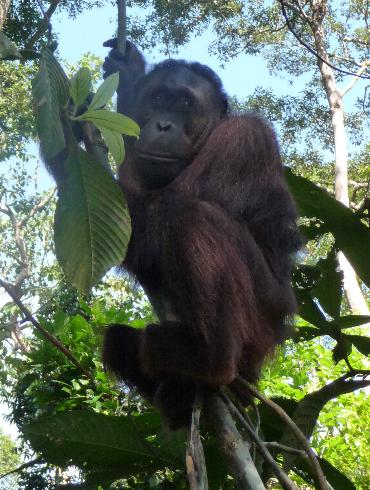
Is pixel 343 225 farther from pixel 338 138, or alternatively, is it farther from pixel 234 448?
pixel 338 138

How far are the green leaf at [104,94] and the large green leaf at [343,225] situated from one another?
5.04ft

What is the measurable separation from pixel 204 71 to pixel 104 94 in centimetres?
216

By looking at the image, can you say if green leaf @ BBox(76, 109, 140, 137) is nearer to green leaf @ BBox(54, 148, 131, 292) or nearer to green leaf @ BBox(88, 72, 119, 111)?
green leaf @ BBox(88, 72, 119, 111)

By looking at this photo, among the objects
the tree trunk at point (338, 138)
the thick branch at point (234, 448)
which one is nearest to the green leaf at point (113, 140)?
the thick branch at point (234, 448)

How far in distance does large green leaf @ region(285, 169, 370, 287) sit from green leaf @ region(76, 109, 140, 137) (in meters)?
1.59

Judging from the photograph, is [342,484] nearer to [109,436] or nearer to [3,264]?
[109,436]

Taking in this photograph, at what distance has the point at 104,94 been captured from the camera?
1574mm

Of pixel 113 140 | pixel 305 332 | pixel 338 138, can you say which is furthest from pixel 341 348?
pixel 338 138

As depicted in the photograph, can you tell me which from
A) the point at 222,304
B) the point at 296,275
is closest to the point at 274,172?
the point at 296,275

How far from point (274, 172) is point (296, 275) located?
59 centimetres

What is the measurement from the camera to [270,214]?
9.66 ft

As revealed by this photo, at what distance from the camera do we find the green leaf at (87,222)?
5.62 ft

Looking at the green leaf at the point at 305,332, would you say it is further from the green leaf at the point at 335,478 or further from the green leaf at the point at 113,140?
the green leaf at the point at 113,140

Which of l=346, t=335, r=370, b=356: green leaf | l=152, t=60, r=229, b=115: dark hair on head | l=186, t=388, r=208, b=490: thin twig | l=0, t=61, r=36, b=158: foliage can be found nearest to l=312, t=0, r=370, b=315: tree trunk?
l=0, t=61, r=36, b=158: foliage
